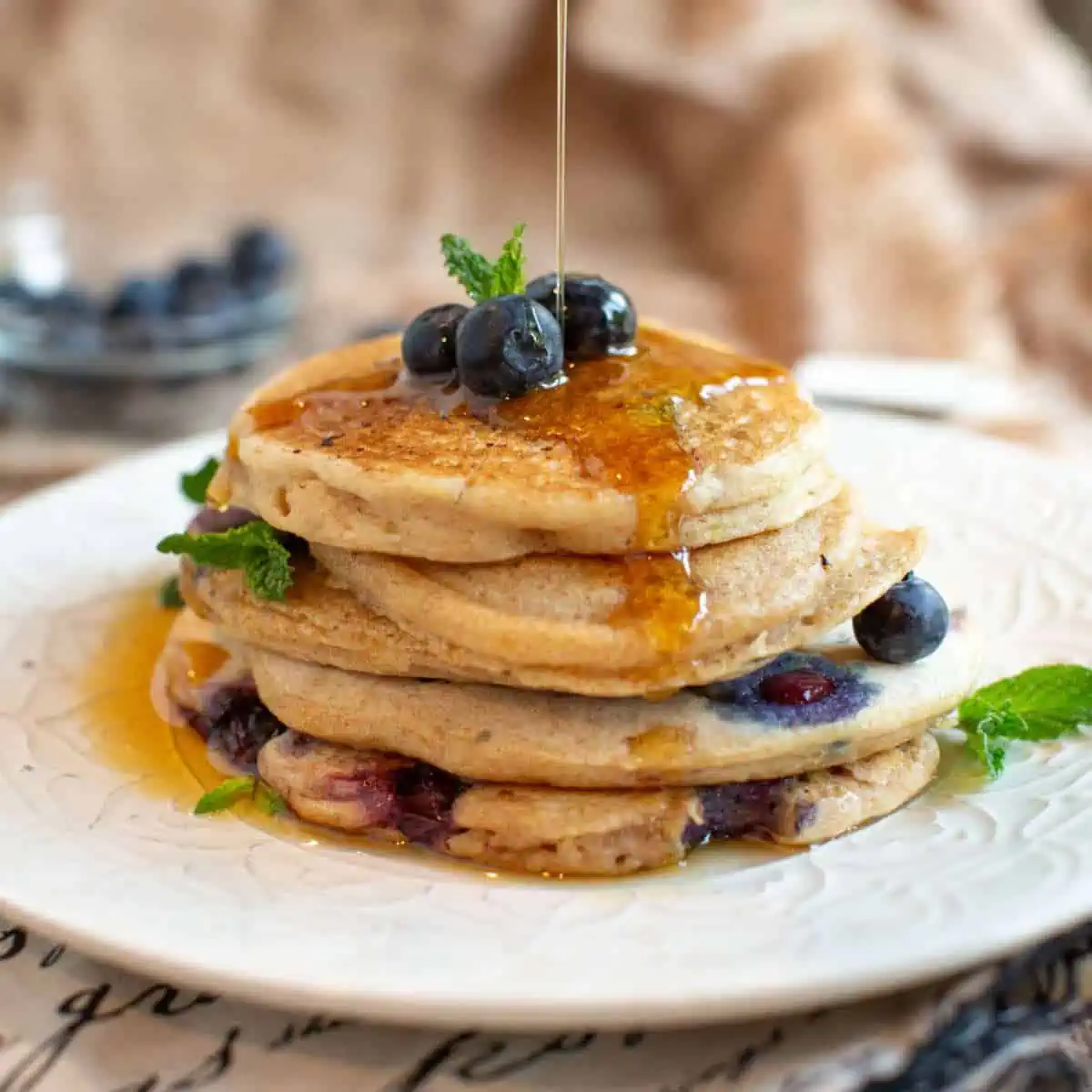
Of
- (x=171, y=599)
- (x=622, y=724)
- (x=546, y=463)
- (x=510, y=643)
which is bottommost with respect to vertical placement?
(x=171, y=599)

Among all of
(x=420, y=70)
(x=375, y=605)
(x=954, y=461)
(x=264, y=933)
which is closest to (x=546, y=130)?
(x=420, y=70)

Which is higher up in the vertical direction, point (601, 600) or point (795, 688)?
point (601, 600)

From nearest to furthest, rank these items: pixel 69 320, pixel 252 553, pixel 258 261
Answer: pixel 252 553 → pixel 69 320 → pixel 258 261

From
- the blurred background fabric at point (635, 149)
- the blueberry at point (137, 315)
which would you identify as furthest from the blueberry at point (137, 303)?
the blurred background fabric at point (635, 149)

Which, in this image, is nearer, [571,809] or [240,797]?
[571,809]

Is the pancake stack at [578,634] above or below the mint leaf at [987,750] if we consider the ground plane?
above

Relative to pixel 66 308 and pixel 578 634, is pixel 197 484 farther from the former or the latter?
pixel 66 308

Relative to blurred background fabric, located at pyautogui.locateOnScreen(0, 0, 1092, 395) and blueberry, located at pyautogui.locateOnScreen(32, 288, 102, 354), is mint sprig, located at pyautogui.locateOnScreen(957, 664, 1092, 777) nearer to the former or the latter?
blurred background fabric, located at pyautogui.locateOnScreen(0, 0, 1092, 395)

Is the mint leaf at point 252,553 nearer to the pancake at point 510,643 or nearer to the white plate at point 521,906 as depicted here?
the pancake at point 510,643

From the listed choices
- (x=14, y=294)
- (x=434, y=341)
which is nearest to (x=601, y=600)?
(x=434, y=341)
